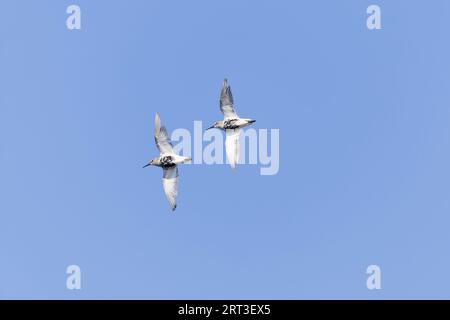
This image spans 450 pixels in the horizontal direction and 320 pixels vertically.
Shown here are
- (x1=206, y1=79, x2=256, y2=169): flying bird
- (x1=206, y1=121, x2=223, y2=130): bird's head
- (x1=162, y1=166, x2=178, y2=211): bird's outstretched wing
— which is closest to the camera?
(x1=162, y1=166, x2=178, y2=211): bird's outstretched wing

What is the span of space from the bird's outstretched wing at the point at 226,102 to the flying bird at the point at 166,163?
4570mm

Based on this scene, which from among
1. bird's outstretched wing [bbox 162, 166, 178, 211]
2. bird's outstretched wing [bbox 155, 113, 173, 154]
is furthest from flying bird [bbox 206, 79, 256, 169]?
bird's outstretched wing [bbox 162, 166, 178, 211]

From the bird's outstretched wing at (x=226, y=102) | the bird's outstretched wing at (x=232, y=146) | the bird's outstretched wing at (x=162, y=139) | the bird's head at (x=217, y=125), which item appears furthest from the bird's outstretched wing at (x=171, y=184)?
the bird's outstretched wing at (x=226, y=102)

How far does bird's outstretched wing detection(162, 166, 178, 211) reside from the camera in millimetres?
67500

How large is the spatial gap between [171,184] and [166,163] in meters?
1.59

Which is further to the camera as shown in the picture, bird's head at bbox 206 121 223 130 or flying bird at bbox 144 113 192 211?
bird's head at bbox 206 121 223 130

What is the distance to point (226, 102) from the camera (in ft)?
224

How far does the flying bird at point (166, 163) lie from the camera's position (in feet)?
221

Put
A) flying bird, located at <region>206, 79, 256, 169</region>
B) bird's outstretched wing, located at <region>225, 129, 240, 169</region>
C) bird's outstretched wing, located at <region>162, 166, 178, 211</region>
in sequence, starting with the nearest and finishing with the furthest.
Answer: bird's outstretched wing, located at <region>162, 166, 178, 211</region> → flying bird, located at <region>206, 79, 256, 169</region> → bird's outstretched wing, located at <region>225, 129, 240, 169</region>

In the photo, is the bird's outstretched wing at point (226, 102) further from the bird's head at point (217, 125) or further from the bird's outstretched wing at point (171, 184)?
the bird's outstretched wing at point (171, 184)

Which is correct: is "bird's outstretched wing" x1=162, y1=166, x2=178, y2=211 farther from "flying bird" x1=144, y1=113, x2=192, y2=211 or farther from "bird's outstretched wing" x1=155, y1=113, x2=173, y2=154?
"bird's outstretched wing" x1=155, y1=113, x2=173, y2=154
